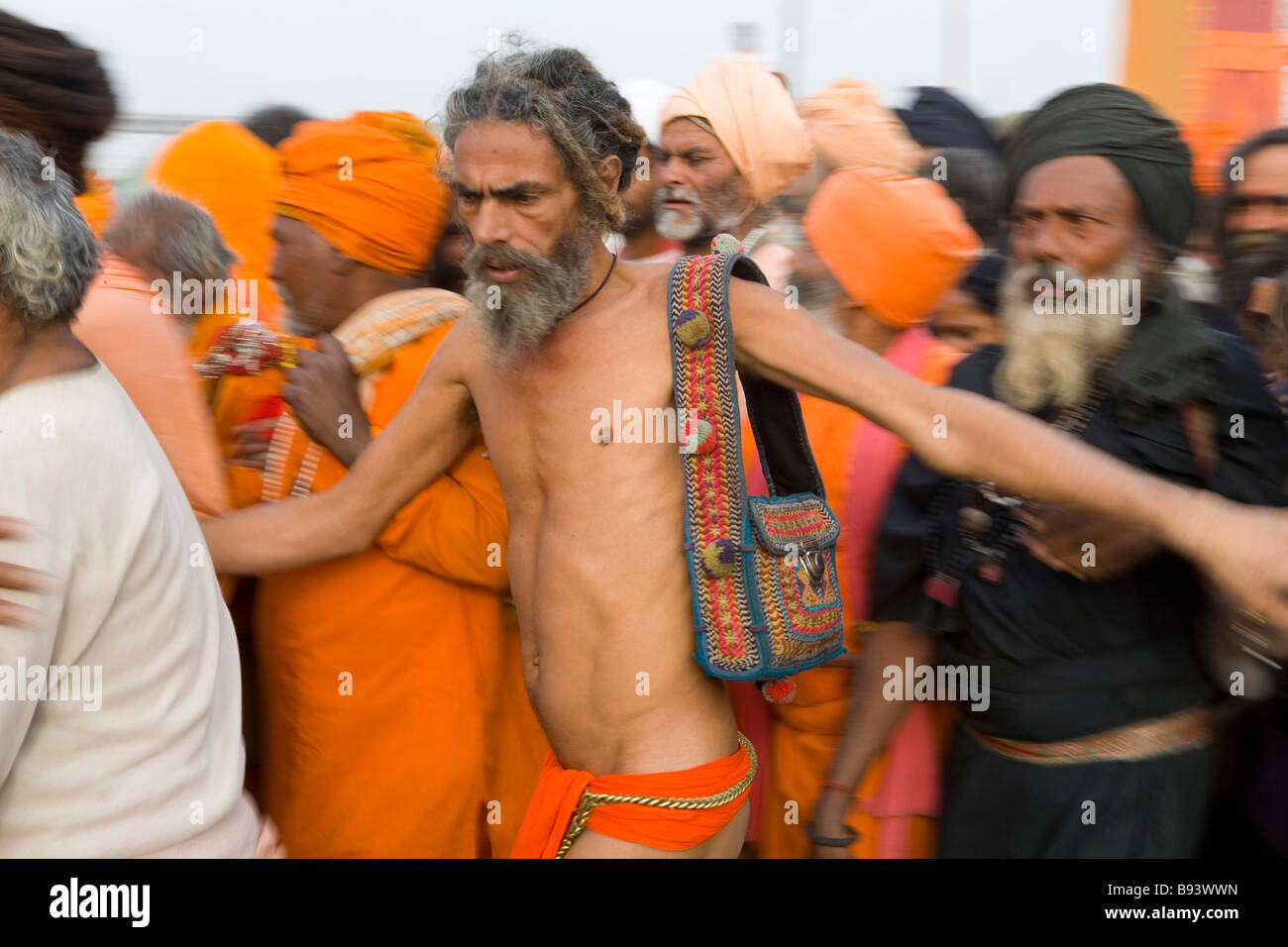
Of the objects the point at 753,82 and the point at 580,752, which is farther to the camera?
the point at 753,82

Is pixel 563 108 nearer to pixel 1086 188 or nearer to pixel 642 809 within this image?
pixel 1086 188

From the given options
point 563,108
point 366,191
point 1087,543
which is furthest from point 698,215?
point 1087,543

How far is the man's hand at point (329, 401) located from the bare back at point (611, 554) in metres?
0.54

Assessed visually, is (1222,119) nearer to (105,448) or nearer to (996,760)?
(996,760)

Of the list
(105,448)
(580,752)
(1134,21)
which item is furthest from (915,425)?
(1134,21)

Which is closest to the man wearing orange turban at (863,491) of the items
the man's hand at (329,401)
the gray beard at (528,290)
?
the gray beard at (528,290)

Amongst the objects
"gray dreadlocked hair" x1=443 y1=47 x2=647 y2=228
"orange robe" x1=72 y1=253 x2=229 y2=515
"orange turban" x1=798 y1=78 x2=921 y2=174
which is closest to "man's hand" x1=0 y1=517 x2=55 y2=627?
"orange robe" x1=72 y1=253 x2=229 y2=515

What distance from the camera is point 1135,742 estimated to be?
2625 millimetres

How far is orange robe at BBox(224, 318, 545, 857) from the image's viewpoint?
316cm

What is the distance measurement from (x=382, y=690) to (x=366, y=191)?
1.28 meters

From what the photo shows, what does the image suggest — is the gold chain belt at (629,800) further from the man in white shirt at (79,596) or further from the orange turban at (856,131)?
the orange turban at (856,131)

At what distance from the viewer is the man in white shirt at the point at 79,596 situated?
1989 mm

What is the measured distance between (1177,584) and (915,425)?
728mm

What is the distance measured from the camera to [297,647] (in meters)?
3.21
